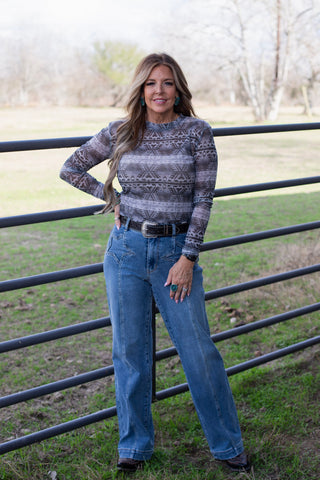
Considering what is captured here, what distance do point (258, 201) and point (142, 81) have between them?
8.01 m

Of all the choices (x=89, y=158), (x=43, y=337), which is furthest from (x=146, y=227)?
(x=43, y=337)

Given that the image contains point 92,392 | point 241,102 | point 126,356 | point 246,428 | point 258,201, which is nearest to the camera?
point 126,356

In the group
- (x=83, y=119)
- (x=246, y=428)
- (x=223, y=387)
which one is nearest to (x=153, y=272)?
(x=223, y=387)

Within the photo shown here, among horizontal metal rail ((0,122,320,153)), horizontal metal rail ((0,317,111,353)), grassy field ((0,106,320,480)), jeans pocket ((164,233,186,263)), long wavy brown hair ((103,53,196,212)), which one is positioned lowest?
grassy field ((0,106,320,480))

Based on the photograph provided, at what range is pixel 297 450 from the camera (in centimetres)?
248

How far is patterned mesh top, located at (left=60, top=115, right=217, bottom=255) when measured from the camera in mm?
2111

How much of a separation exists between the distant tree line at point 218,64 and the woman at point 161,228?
29.9 meters

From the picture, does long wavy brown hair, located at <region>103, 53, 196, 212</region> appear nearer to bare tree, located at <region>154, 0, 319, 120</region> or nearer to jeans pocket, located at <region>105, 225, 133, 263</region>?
jeans pocket, located at <region>105, 225, 133, 263</region>

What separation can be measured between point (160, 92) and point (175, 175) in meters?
0.33

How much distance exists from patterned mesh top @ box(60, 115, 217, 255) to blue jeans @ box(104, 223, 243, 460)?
0.31ft

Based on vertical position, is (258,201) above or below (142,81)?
below

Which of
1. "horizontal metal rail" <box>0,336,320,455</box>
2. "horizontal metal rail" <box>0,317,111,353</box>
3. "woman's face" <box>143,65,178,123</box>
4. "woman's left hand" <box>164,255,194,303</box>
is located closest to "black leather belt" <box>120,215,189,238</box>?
"woman's left hand" <box>164,255,194,303</box>

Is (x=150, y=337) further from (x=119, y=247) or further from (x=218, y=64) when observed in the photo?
(x=218, y=64)

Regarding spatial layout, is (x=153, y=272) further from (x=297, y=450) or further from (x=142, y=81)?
(x=297, y=450)
